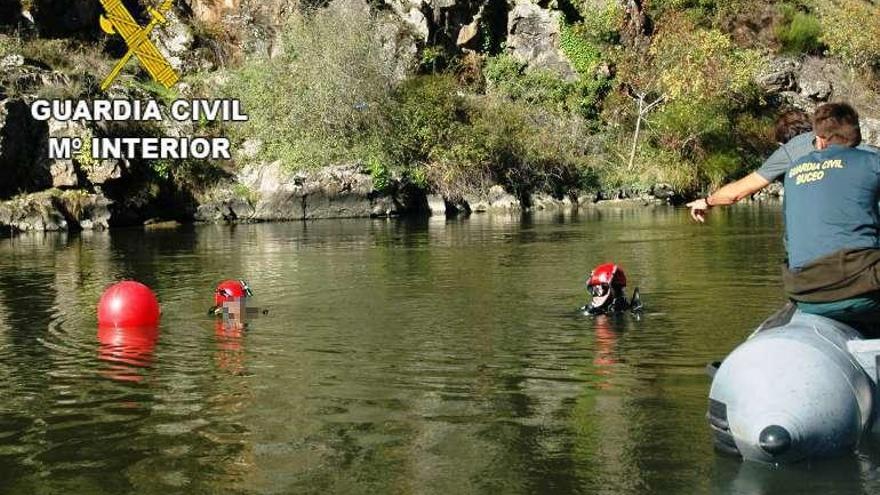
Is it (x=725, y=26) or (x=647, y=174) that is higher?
(x=725, y=26)

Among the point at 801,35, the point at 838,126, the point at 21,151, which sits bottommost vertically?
the point at 838,126

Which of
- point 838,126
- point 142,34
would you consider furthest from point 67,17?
point 838,126

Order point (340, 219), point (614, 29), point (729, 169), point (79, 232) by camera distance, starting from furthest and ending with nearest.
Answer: point (614, 29) < point (729, 169) < point (340, 219) < point (79, 232)

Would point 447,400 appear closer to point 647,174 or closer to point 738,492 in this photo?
point 738,492

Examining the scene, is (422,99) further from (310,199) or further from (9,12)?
(9,12)

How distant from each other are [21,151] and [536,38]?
30313 mm

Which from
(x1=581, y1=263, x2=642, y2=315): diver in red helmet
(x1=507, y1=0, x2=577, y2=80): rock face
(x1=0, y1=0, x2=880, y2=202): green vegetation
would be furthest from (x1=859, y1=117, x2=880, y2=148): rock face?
(x1=581, y1=263, x2=642, y2=315): diver in red helmet

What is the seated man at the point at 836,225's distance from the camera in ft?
25.7

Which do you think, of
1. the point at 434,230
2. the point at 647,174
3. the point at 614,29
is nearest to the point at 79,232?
the point at 434,230

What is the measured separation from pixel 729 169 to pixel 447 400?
166 feet

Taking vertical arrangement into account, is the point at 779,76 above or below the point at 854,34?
below

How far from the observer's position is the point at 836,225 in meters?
7.90

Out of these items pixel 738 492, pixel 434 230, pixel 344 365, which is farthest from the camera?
pixel 434 230

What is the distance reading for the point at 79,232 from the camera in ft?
144
